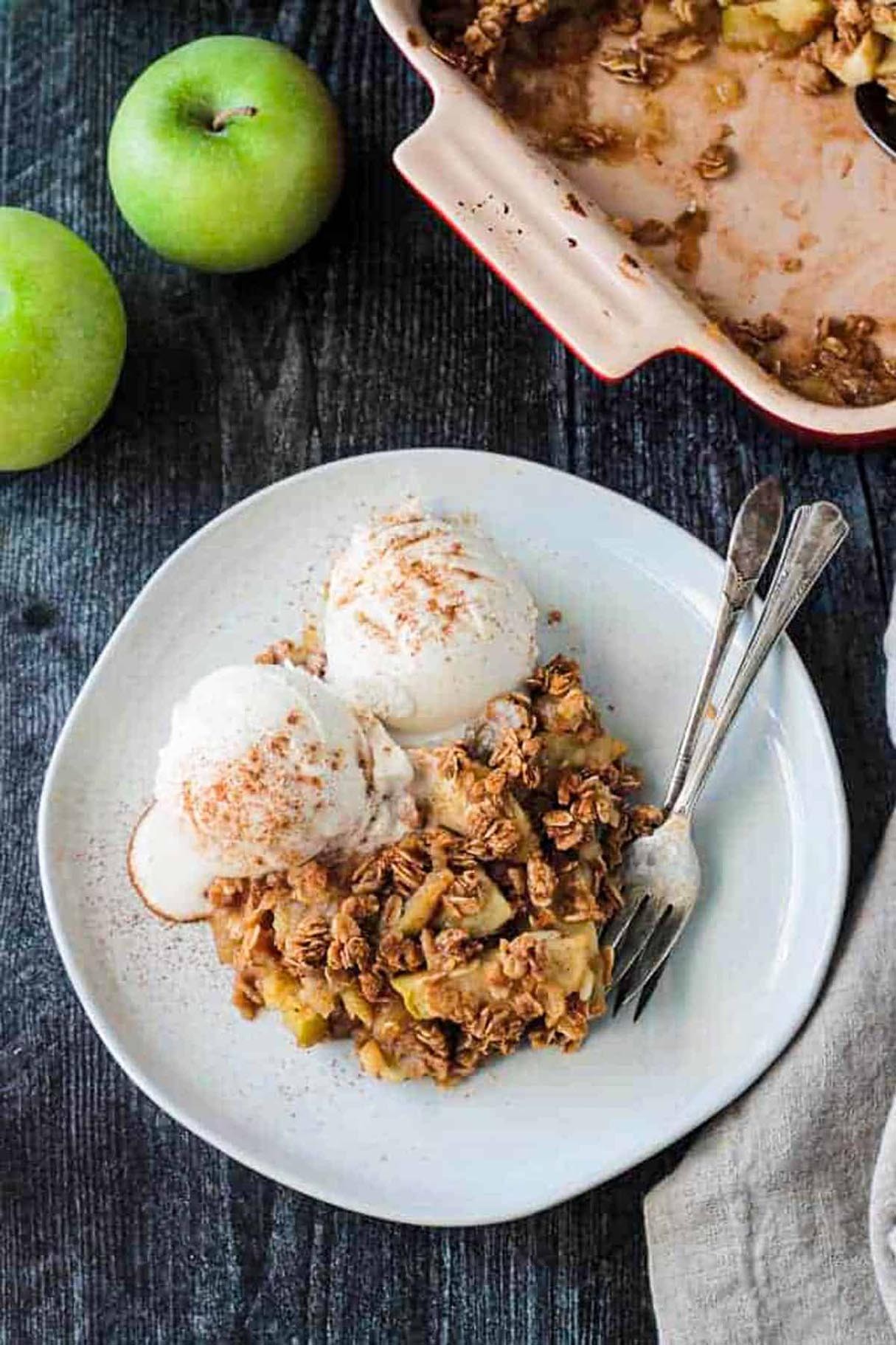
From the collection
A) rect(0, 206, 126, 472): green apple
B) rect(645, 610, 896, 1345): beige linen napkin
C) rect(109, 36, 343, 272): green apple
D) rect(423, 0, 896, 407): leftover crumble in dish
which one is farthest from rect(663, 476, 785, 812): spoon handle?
rect(0, 206, 126, 472): green apple

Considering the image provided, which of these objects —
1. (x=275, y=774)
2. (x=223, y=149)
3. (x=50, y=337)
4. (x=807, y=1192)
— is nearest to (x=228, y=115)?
(x=223, y=149)

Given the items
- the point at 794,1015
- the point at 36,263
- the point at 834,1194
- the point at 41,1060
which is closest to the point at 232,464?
the point at 36,263

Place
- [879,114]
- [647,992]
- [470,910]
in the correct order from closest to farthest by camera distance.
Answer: [470,910] < [647,992] < [879,114]

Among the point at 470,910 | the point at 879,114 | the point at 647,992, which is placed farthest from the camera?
the point at 879,114

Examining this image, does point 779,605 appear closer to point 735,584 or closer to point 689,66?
point 735,584

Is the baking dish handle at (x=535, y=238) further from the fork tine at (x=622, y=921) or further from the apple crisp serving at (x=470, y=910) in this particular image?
the fork tine at (x=622, y=921)

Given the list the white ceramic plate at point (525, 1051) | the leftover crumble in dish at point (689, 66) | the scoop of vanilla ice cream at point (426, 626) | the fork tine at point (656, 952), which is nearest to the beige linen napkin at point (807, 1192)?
the white ceramic plate at point (525, 1051)

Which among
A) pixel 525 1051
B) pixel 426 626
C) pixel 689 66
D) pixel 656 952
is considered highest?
pixel 689 66
